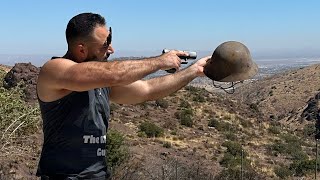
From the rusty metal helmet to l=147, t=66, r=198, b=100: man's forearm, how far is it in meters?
0.12

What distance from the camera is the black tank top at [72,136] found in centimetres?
271

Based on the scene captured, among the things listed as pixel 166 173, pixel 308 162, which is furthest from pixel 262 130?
pixel 166 173

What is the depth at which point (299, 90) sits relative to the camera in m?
70.9

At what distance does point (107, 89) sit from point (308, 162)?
21624 mm

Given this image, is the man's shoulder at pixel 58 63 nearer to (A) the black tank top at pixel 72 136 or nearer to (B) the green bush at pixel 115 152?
(A) the black tank top at pixel 72 136

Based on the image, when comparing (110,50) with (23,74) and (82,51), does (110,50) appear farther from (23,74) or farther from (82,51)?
(23,74)

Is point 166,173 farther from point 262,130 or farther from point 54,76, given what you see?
point 262,130

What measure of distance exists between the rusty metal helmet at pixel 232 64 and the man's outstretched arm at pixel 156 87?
0.10m

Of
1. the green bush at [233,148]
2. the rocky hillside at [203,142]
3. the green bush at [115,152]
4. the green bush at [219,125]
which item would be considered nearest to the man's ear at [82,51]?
the rocky hillside at [203,142]

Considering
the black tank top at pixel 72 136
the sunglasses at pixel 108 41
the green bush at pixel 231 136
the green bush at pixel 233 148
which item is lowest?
the green bush at pixel 231 136

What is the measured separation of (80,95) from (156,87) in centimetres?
73

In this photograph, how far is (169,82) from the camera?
10.7ft

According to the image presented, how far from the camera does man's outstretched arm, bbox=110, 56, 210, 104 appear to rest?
3.21m

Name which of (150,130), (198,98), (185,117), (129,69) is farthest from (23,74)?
(129,69)
